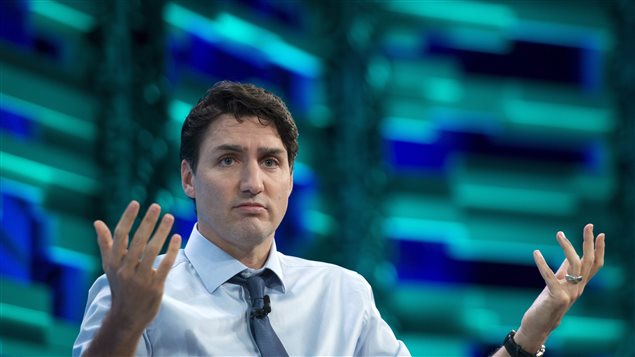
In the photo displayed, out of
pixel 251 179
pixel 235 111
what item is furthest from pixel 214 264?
pixel 235 111

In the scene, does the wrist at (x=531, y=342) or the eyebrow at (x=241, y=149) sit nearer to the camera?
the eyebrow at (x=241, y=149)

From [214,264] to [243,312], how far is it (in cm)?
11

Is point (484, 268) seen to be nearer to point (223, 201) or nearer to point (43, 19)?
point (43, 19)

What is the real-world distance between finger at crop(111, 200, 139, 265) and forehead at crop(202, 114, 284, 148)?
15.3 inches

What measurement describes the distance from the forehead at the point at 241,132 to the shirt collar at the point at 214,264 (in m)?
0.20

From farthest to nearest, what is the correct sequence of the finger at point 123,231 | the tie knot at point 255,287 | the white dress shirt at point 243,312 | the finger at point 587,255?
the finger at point 587,255 < the tie knot at point 255,287 < the white dress shirt at point 243,312 < the finger at point 123,231

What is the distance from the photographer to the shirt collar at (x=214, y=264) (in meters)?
1.76

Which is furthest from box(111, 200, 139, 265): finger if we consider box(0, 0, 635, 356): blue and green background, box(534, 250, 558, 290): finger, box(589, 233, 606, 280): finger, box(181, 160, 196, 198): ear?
box(0, 0, 635, 356): blue and green background

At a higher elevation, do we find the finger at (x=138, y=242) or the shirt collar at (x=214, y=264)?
the shirt collar at (x=214, y=264)

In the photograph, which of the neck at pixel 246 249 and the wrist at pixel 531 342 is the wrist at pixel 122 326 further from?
the wrist at pixel 531 342

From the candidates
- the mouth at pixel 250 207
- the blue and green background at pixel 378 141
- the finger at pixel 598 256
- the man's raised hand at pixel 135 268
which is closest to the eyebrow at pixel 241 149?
the mouth at pixel 250 207

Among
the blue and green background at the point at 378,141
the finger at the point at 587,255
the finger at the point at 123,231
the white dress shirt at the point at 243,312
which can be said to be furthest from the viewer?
the blue and green background at the point at 378,141

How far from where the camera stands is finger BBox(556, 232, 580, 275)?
183 cm

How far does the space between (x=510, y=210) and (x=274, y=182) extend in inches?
101
